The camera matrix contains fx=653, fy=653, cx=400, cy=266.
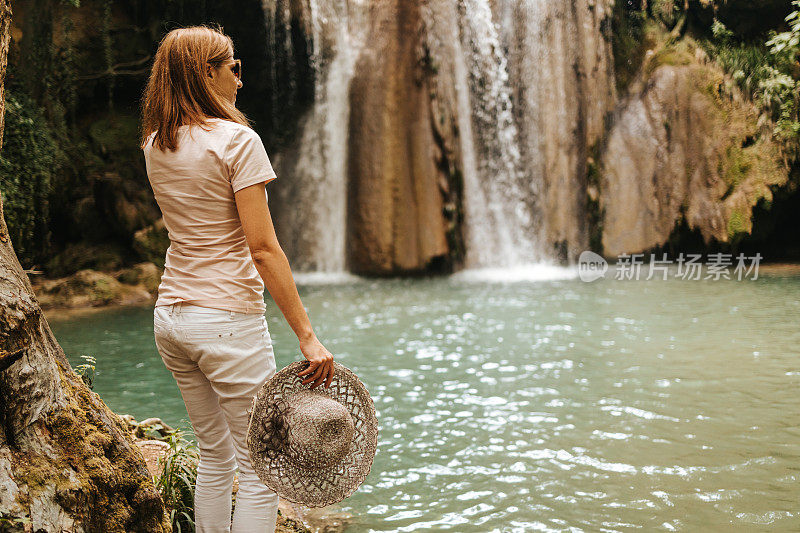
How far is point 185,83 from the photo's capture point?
2.06m

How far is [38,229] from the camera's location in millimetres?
11328

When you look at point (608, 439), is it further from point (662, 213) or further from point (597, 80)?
point (597, 80)

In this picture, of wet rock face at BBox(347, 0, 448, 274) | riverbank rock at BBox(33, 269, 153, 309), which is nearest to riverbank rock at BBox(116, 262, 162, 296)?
riverbank rock at BBox(33, 269, 153, 309)

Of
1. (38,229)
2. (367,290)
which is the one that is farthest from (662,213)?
(38,229)

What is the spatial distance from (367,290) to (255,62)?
638 cm

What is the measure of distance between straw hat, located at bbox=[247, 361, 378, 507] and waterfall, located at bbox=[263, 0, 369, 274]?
12882 millimetres

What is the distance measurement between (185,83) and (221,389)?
0.97 metres

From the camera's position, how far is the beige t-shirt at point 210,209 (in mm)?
1990

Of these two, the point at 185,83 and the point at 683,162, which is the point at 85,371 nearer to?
the point at 185,83

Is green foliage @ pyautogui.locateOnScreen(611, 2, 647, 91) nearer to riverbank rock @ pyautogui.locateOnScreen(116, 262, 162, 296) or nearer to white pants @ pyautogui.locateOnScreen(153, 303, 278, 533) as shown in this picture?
riverbank rock @ pyautogui.locateOnScreen(116, 262, 162, 296)

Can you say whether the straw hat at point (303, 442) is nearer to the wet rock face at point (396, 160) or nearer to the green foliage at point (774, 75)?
the wet rock face at point (396, 160)

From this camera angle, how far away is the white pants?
2018mm

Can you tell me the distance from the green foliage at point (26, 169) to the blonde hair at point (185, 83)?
928 centimetres

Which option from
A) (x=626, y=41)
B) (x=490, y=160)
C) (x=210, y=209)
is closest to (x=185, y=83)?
(x=210, y=209)
